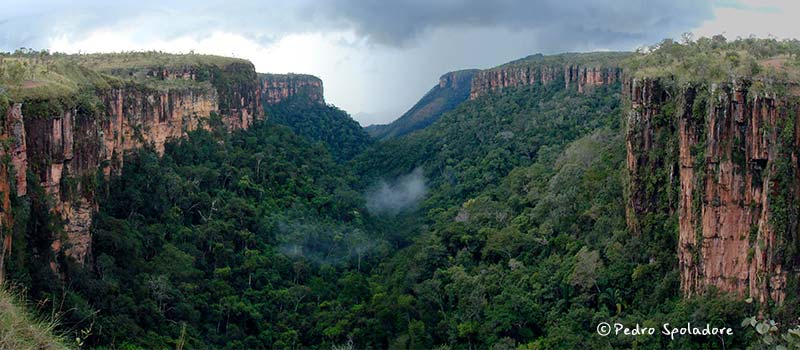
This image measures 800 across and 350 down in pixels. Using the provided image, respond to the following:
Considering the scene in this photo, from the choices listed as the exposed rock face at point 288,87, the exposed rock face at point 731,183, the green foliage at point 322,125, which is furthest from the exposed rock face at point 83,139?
the exposed rock face at point 288,87

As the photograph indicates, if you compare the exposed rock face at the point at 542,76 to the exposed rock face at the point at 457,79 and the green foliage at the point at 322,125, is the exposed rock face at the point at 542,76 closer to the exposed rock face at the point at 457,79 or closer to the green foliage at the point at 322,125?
the green foliage at the point at 322,125

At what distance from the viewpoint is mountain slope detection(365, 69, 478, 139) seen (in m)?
116

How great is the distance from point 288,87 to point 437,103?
2768 cm

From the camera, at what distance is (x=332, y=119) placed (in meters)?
101

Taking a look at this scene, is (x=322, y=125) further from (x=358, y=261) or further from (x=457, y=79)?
(x=358, y=261)

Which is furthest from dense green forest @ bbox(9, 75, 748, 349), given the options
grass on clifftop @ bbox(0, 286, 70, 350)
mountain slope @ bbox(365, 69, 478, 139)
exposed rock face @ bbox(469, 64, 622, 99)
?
mountain slope @ bbox(365, 69, 478, 139)

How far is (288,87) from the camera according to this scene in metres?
99.5

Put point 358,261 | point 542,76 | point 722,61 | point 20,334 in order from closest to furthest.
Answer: point 20,334 < point 722,61 < point 358,261 < point 542,76

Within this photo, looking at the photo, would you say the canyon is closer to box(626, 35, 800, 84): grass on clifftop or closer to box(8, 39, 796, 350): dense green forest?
box(8, 39, 796, 350): dense green forest

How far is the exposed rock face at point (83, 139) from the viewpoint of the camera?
70.9ft

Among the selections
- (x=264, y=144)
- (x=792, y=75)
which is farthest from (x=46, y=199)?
(x=264, y=144)

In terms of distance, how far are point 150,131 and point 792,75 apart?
1118 inches

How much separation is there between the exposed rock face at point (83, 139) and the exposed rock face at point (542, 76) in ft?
104

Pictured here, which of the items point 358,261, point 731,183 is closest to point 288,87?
point 358,261
